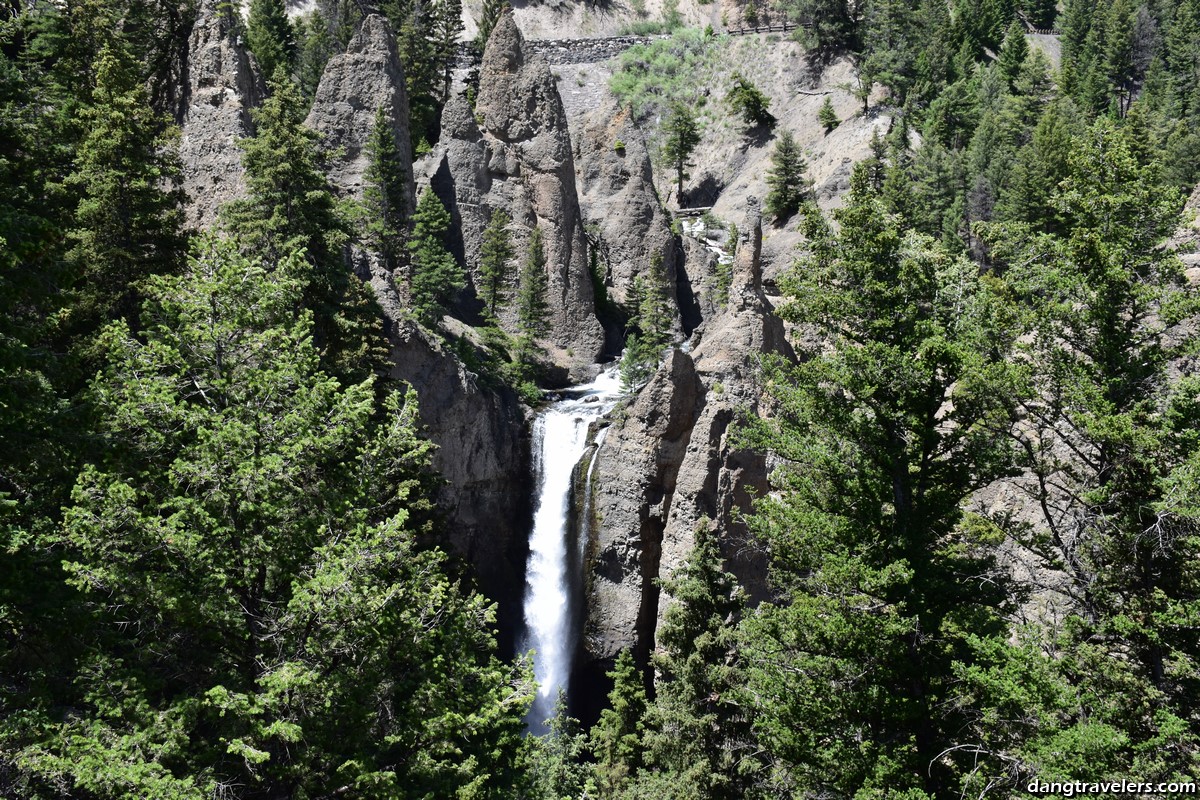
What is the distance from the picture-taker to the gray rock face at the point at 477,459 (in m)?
31.7

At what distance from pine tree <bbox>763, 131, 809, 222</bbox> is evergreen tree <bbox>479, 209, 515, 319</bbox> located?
22950mm

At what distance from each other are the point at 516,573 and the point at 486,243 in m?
20.2

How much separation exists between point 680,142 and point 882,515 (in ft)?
212

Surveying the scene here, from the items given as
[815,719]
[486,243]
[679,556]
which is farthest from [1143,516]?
[486,243]

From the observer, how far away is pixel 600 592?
34.7 metres

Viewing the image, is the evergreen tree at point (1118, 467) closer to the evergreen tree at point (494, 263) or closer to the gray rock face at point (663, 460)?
the gray rock face at point (663, 460)

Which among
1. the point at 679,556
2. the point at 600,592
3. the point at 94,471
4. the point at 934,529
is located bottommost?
the point at 600,592

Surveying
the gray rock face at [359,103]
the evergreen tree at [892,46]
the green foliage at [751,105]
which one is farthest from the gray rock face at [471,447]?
the evergreen tree at [892,46]

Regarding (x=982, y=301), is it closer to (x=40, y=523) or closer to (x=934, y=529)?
(x=934, y=529)

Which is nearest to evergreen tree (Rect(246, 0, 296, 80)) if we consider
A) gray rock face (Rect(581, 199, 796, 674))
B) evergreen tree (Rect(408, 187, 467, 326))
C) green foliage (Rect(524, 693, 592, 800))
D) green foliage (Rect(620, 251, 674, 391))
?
evergreen tree (Rect(408, 187, 467, 326))

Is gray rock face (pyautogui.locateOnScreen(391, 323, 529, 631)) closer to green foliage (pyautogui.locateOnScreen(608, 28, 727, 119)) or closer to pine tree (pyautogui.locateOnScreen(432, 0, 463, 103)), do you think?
pine tree (pyautogui.locateOnScreen(432, 0, 463, 103))

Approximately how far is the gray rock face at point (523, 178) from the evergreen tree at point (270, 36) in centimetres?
1131

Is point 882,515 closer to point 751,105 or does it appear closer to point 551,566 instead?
point 551,566

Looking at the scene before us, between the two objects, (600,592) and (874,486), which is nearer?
(874,486)
